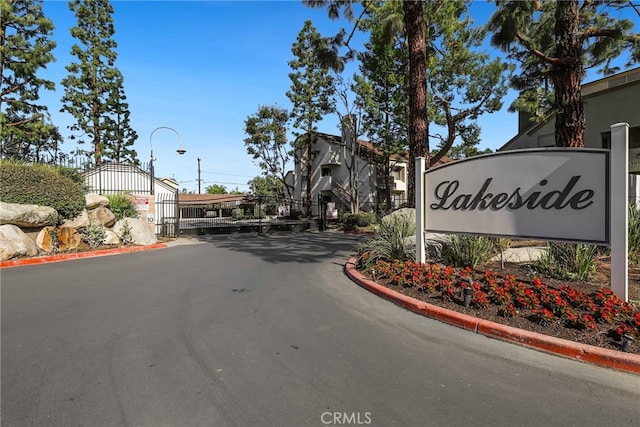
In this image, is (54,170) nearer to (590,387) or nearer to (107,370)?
(107,370)

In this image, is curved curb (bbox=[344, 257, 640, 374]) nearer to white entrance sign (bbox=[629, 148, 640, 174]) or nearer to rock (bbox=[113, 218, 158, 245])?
rock (bbox=[113, 218, 158, 245])

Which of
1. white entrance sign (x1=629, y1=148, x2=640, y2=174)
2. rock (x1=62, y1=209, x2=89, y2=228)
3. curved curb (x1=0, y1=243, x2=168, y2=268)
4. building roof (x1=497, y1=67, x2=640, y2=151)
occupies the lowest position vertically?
curved curb (x1=0, y1=243, x2=168, y2=268)

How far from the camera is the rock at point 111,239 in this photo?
496 inches

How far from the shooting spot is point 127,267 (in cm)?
885

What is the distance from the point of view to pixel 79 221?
1208 centimetres

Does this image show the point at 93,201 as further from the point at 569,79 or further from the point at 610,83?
the point at 610,83

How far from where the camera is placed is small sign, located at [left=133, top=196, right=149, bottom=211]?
15.5 meters

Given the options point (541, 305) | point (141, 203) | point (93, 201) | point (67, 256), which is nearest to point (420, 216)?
point (541, 305)

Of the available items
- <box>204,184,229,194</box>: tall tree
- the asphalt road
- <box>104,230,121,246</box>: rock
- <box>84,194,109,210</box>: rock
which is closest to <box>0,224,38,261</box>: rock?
<box>104,230,121,246</box>: rock

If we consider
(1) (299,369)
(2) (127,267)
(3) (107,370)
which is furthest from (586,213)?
(2) (127,267)

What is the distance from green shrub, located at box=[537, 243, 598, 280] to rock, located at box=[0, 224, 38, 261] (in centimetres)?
1316

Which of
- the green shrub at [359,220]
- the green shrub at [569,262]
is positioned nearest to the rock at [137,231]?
the green shrub at [359,220]

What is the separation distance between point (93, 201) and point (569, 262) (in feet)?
48.4

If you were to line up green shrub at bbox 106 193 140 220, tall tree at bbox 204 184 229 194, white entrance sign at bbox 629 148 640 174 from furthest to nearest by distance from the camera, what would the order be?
tall tree at bbox 204 184 229 194 → green shrub at bbox 106 193 140 220 → white entrance sign at bbox 629 148 640 174
